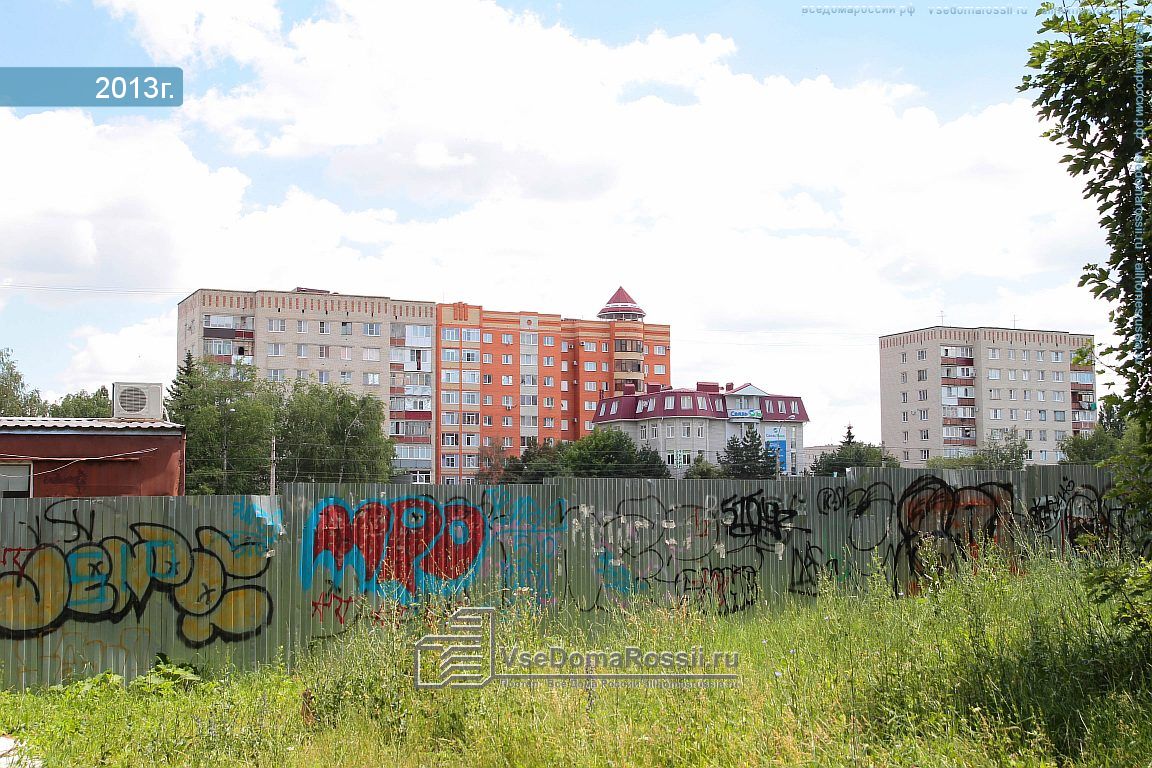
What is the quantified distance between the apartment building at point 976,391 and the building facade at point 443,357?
76.2 feet

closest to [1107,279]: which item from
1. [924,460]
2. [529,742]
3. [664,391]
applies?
[529,742]

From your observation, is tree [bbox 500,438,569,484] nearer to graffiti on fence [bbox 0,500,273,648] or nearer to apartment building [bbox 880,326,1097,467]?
apartment building [bbox 880,326,1097,467]

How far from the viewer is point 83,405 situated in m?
58.6

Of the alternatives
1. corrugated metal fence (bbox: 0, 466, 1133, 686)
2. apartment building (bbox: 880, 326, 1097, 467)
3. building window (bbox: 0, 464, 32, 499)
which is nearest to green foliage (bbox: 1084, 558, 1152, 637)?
corrugated metal fence (bbox: 0, 466, 1133, 686)

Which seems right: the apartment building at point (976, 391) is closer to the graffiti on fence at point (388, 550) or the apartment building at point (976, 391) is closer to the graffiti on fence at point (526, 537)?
the graffiti on fence at point (526, 537)

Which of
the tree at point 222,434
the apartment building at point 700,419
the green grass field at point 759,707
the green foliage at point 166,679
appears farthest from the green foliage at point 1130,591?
the apartment building at point 700,419

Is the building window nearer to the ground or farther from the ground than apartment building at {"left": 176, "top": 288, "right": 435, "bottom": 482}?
nearer to the ground

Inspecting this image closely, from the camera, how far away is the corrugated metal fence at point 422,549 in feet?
29.7

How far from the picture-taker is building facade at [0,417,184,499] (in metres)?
12.5

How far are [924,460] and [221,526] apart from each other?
281 ft

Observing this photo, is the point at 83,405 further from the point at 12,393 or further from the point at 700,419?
the point at 700,419

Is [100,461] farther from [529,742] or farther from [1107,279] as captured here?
[1107,279]

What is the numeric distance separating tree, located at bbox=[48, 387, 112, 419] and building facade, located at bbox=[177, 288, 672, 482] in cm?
873

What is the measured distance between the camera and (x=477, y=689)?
22.2 ft
